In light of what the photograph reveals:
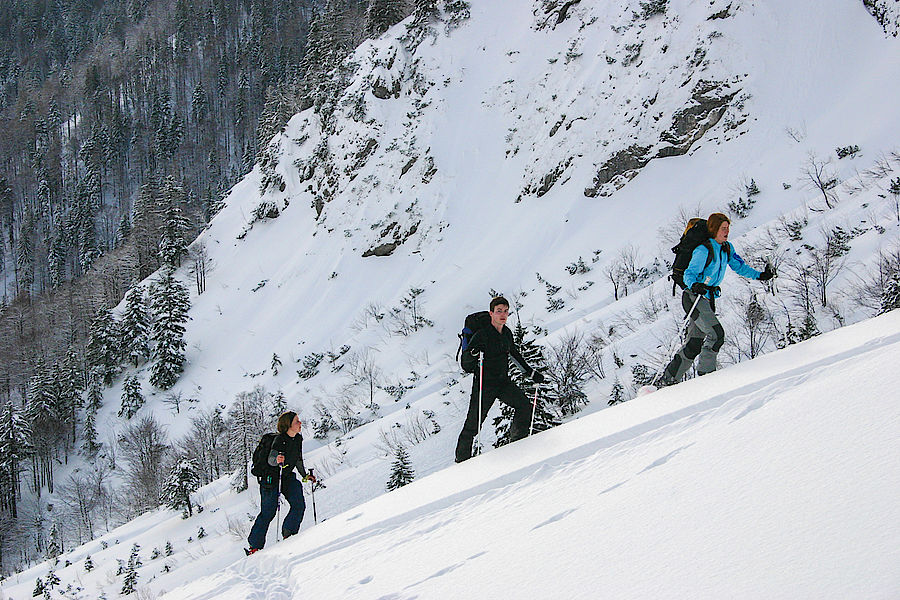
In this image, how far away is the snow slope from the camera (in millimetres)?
2008

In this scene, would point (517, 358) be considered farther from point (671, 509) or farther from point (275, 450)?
point (671, 509)

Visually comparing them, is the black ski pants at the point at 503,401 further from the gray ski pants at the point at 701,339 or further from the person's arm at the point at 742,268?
the person's arm at the point at 742,268

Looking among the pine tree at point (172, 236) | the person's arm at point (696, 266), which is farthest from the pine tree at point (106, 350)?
the person's arm at point (696, 266)

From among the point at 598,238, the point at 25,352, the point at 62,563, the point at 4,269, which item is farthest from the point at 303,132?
the point at 4,269

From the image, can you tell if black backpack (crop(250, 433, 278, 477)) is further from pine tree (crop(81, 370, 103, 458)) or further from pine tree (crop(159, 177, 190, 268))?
pine tree (crop(159, 177, 190, 268))

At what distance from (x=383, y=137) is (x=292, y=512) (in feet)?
103

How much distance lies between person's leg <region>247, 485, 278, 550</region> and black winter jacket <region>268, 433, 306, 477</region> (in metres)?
0.25

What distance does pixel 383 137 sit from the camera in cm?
3494

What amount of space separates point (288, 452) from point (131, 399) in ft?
123

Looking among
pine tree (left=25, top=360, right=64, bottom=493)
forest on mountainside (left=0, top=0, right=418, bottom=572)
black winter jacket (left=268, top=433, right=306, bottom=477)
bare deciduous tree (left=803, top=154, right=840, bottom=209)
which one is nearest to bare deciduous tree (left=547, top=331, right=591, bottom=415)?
black winter jacket (left=268, top=433, right=306, bottom=477)

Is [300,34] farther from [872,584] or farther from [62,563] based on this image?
[872,584]

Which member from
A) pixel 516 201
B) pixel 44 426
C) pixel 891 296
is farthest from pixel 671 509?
pixel 44 426

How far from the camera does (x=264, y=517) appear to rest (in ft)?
20.2

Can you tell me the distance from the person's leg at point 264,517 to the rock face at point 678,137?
22.5 meters
